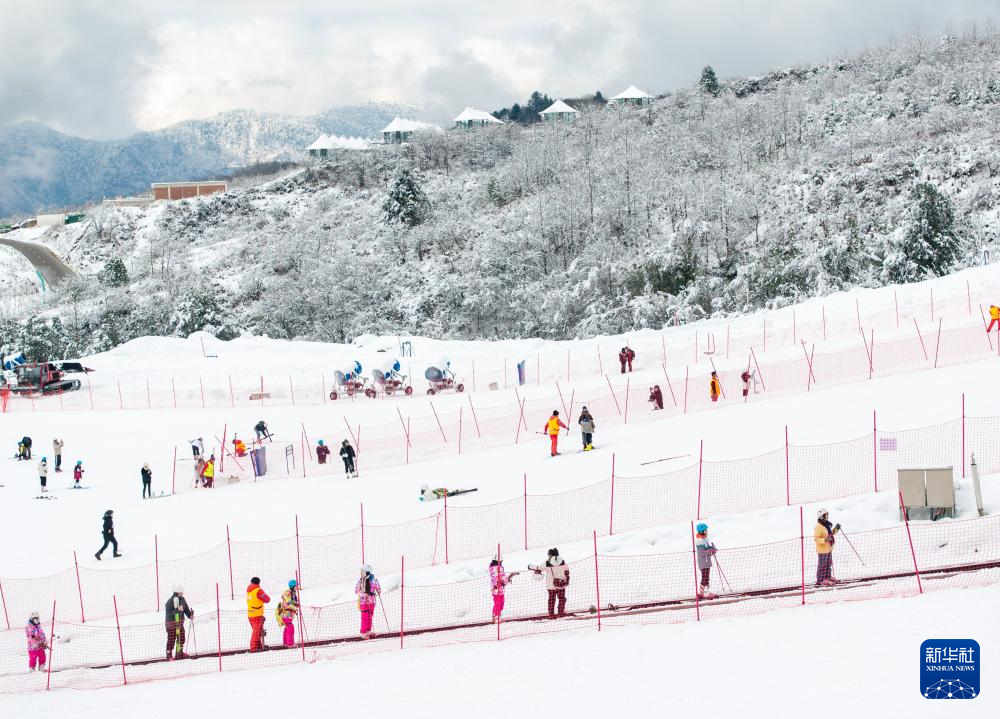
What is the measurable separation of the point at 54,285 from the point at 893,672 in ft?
318

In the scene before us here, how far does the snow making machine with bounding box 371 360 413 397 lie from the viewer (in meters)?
42.9

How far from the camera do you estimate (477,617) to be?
1786cm

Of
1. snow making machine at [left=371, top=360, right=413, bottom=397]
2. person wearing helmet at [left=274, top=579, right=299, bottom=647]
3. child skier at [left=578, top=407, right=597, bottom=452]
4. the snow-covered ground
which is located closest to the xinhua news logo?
the snow-covered ground

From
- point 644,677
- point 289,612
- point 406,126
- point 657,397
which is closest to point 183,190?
point 406,126

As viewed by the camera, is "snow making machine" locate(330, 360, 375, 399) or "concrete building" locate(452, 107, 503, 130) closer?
"snow making machine" locate(330, 360, 375, 399)

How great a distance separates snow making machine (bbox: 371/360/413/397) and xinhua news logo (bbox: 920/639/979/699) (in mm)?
31733

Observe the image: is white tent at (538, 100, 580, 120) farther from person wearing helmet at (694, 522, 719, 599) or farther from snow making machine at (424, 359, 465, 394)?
person wearing helmet at (694, 522, 719, 599)

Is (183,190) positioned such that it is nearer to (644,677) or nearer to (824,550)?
(824,550)

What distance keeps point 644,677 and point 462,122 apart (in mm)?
115884

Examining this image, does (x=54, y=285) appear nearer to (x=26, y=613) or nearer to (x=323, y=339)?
(x=323, y=339)

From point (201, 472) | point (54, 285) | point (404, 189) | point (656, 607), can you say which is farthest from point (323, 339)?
point (656, 607)

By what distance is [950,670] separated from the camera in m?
11.2

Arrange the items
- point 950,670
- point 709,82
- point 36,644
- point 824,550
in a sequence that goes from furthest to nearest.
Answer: point 709,82
point 36,644
point 824,550
point 950,670

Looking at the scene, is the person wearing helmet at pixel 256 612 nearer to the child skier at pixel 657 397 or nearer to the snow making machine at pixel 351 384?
the child skier at pixel 657 397
